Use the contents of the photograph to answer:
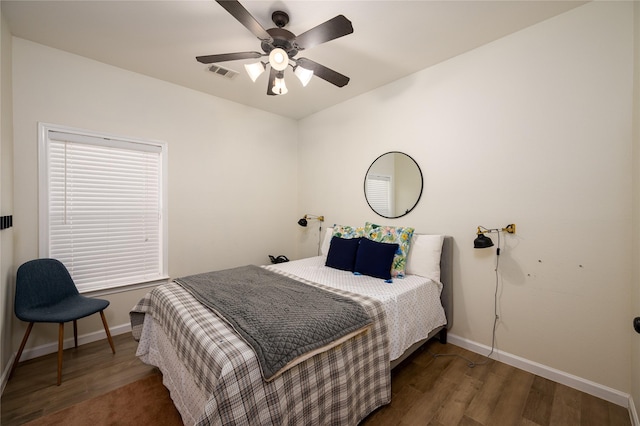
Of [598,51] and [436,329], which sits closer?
[598,51]

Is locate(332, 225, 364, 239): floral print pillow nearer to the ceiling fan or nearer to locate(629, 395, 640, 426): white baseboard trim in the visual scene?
the ceiling fan

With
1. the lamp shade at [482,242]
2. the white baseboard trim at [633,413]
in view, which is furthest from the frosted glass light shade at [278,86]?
the white baseboard trim at [633,413]

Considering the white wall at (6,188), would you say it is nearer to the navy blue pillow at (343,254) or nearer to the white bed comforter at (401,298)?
the white bed comforter at (401,298)

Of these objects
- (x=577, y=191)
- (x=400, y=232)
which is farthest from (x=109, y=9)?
(x=577, y=191)

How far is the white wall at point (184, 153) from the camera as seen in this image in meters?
2.32

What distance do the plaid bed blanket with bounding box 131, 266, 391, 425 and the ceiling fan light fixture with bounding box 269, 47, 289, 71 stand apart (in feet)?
5.66

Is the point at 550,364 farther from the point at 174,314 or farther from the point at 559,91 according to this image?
the point at 174,314

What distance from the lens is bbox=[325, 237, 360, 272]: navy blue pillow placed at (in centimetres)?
272

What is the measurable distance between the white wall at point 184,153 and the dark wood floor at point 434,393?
0.53 metres

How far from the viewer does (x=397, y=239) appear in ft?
8.70

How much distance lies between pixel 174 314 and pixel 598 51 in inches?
134

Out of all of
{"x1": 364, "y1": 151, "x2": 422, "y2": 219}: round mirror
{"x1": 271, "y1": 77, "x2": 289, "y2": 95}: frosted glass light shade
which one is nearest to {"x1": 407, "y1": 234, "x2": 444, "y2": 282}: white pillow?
{"x1": 364, "y1": 151, "x2": 422, "y2": 219}: round mirror

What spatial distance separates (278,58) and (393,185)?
5.93 feet

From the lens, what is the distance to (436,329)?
245cm
